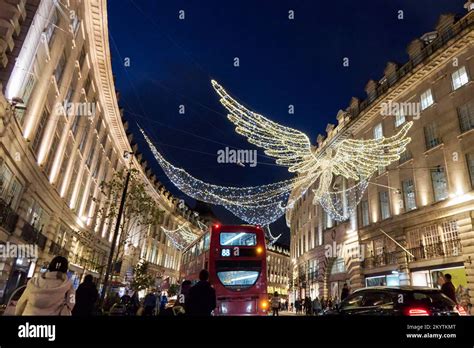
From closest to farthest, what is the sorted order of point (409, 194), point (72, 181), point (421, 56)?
point (409, 194) → point (421, 56) → point (72, 181)

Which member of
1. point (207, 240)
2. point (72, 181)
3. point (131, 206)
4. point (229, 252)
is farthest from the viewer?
point (72, 181)

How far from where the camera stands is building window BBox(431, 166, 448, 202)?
66.0ft

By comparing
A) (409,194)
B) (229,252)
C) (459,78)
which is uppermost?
(459,78)

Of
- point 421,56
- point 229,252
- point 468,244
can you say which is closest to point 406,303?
point 229,252

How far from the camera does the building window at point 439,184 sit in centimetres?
2011

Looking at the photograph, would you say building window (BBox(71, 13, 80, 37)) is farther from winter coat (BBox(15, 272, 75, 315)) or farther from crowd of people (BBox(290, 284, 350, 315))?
crowd of people (BBox(290, 284, 350, 315))

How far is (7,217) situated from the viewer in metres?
15.5

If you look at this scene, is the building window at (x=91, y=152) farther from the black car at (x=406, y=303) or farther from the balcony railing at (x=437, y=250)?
the black car at (x=406, y=303)

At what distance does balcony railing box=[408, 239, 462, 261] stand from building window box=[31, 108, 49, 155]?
2301cm

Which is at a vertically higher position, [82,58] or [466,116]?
[82,58]

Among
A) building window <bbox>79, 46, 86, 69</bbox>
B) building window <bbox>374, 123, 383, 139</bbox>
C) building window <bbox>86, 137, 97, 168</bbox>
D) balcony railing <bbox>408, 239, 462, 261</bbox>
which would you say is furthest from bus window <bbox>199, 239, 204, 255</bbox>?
building window <bbox>374, 123, 383, 139</bbox>

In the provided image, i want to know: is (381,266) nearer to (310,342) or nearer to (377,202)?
(377,202)

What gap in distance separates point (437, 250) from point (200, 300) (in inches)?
708

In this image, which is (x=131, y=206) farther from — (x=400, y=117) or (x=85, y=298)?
(x=400, y=117)
